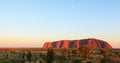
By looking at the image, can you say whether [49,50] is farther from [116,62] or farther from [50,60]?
[116,62]

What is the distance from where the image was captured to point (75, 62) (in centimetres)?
4250

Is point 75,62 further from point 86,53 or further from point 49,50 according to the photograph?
point 86,53

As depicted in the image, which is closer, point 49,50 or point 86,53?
point 49,50

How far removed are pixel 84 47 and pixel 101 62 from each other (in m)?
18.4

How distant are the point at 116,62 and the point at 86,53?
1717 centimetres

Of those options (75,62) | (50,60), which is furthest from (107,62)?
(50,60)

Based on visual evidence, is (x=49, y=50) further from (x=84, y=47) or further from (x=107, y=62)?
(x=84, y=47)

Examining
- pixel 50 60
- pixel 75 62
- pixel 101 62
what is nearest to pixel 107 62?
pixel 101 62

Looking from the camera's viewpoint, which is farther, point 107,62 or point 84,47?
point 84,47

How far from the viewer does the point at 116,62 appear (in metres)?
42.1

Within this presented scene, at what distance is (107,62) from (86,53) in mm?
18129

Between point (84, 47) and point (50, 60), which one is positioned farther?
point (84, 47)

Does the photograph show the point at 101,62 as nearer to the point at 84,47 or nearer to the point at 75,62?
the point at 75,62

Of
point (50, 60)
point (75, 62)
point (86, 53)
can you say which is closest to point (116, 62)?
point (75, 62)
